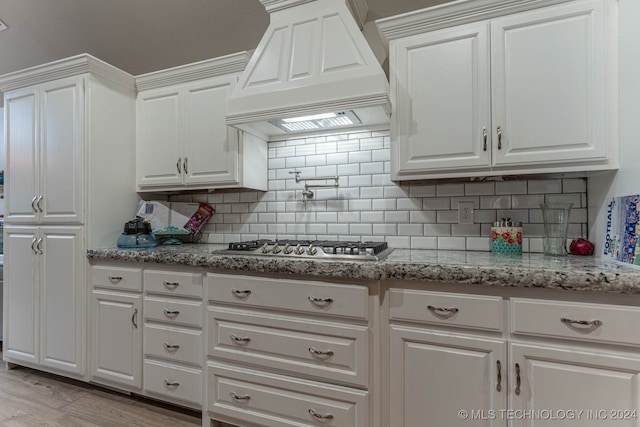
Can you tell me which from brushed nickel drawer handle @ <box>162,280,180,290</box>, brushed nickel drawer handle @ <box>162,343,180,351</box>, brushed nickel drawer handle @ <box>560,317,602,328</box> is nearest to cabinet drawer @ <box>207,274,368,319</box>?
brushed nickel drawer handle @ <box>162,280,180,290</box>

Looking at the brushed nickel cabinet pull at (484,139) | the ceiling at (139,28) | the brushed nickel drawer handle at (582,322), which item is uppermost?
the ceiling at (139,28)

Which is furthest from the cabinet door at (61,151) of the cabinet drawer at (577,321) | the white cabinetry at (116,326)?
the cabinet drawer at (577,321)

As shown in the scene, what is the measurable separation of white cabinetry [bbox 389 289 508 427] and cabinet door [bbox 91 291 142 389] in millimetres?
1532

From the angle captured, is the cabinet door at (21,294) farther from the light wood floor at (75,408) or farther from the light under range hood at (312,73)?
the light under range hood at (312,73)

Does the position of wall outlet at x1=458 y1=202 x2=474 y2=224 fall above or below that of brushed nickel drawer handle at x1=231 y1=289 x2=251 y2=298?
above

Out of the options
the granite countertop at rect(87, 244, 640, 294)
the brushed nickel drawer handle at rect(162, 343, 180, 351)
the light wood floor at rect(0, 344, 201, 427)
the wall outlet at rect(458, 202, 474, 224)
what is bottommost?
the light wood floor at rect(0, 344, 201, 427)

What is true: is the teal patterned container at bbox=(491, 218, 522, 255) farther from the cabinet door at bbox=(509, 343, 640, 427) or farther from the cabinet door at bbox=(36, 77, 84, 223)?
the cabinet door at bbox=(36, 77, 84, 223)

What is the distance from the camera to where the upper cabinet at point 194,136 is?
84.5 inches

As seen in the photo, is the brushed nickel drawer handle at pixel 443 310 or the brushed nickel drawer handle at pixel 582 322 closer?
the brushed nickel drawer handle at pixel 582 322

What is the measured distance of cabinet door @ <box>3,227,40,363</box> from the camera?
7.41 ft

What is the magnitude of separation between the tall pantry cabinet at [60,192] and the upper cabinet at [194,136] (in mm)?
146

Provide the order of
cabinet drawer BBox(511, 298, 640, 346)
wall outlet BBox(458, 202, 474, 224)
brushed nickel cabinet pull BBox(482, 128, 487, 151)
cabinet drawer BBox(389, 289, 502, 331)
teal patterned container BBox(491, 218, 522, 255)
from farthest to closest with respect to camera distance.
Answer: wall outlet BBox(458, 202, 474, 224) → teal patterned container BBox(491, 218, 522, 255) → brushed nickel cabinet pull BBox(482, 128, 487, 151) → cabinet drawer BBox(389, 289, 502, 331) → cabinet drawer BBox(511, 298, 640, 346)

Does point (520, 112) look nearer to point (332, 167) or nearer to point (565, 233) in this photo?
point (565, 233)

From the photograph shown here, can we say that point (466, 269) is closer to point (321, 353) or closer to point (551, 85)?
point (321, 353)
